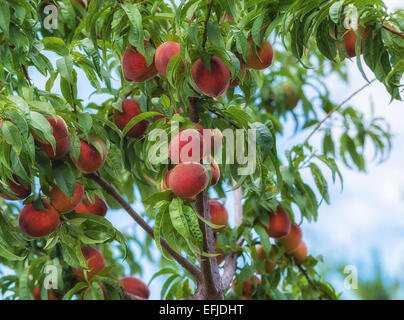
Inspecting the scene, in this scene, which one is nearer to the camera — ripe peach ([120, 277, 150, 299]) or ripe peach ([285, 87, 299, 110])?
ripe peach ([120, 277, 150, 299])

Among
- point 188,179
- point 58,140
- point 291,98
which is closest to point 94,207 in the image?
point 58,140

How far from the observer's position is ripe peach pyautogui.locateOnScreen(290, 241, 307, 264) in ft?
5.53

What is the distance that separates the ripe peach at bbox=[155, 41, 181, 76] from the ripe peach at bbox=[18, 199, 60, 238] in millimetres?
363

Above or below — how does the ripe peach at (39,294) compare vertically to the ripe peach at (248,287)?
below

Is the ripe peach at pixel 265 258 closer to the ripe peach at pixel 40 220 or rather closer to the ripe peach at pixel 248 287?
the ripe peach at pixel 248 287

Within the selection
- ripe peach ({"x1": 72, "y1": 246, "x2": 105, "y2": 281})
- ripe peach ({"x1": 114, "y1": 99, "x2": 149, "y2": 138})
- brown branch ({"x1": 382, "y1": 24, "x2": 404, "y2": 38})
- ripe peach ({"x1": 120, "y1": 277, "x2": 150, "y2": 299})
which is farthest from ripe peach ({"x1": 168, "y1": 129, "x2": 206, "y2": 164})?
ripe peach ({"x1": 120, "y1": 277, "x2": 150, "y2": 299})

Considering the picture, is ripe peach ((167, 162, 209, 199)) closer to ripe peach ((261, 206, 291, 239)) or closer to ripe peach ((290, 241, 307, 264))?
ripe peach ((261, 206, 291, 239))

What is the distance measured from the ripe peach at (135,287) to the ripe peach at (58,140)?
0.55 metres

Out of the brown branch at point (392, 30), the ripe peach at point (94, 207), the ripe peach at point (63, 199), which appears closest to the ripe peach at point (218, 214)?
the ripe peach at point (94, 207)

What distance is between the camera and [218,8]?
113cm

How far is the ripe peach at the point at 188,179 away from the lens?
106 centimetres
